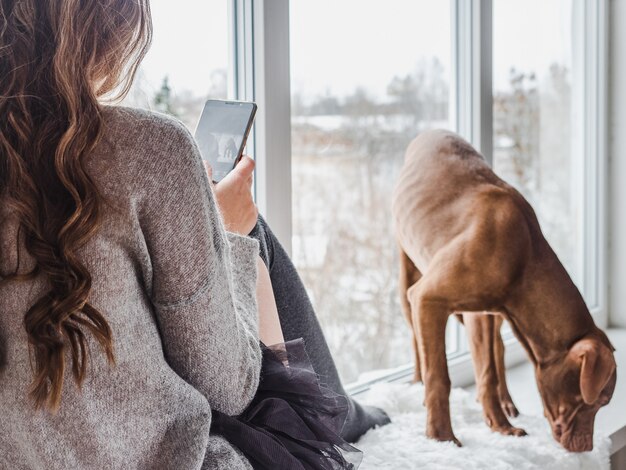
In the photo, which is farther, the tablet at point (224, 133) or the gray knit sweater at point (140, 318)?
the tablet at point (224, 133)

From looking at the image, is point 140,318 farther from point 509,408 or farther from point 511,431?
point 509,408

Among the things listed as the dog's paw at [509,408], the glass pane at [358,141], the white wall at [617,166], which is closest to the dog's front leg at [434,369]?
the dog's paw at [509,408]

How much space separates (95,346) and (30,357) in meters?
0.05

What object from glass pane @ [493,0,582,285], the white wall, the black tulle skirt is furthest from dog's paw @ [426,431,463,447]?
the white wall

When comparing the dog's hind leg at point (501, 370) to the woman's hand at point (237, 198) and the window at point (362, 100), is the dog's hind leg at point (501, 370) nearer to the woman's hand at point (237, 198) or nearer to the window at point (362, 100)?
the window at point (362, 100)

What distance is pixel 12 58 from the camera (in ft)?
2.11

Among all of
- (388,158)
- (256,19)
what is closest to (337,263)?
(388,158)

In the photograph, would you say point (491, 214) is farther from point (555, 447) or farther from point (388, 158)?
point (388, 158)

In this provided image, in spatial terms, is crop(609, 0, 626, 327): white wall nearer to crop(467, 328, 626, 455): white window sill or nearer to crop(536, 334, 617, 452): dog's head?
crop(467, 328, 626, 455): white window sill

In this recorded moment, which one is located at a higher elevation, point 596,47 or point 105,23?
point 596,47

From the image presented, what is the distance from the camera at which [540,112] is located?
2.52 meters

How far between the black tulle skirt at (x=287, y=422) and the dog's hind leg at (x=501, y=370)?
72 cm

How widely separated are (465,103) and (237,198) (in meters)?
1.22

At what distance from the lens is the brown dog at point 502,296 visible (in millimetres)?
1354
